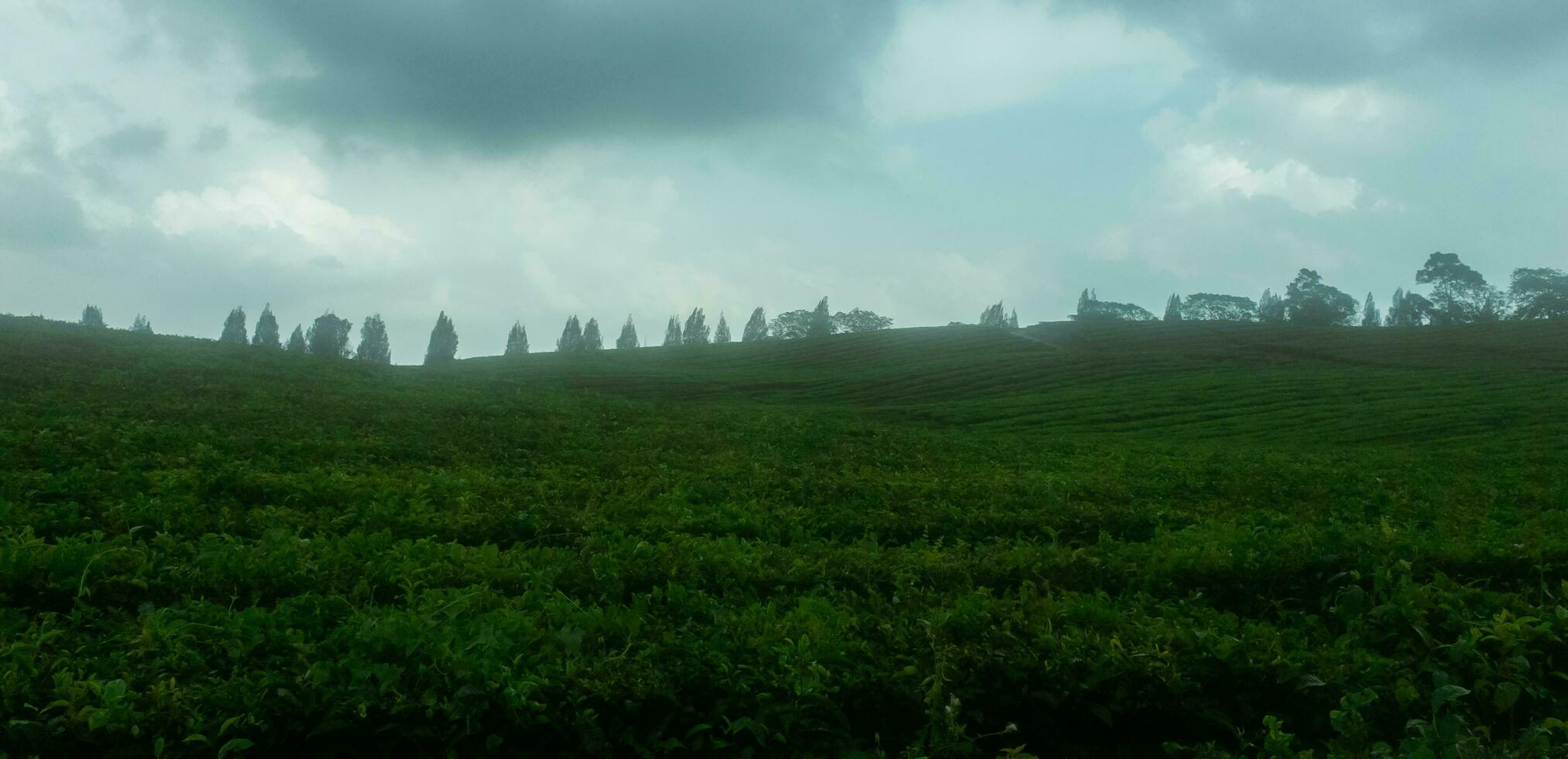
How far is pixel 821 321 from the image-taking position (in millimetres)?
113625

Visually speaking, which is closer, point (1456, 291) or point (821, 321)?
point (1456, 291)

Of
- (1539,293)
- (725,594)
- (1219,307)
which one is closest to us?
(725,594)

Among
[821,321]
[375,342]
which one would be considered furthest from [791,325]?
[375,342]

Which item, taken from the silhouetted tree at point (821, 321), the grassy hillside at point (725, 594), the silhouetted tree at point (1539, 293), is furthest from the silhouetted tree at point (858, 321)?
the grassy hillside at point (725, 594)

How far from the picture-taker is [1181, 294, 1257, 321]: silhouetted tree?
102 metres

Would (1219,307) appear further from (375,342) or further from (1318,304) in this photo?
(375,342)

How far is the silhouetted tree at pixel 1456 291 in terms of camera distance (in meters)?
84.3

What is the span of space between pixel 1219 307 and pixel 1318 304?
43.8 feet

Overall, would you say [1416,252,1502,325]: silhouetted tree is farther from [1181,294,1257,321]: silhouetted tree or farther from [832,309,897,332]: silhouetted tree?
[832,309,897,332]: silhouetted tree

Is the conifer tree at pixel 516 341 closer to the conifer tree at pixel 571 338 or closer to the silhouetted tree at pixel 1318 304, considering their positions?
the conifer tree at pixel 571 338

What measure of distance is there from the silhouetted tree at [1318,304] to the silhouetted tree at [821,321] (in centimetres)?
4756

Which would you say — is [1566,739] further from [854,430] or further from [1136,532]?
[854,430]

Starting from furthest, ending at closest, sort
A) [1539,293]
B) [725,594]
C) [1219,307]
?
[1219,307] → [1539,293] → [725,594]

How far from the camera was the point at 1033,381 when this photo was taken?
39469 millimetres
